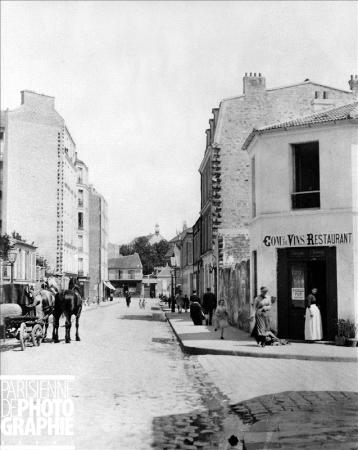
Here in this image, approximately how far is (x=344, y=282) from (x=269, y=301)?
6.47 ft

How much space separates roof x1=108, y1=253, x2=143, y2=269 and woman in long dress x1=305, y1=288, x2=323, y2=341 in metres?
104

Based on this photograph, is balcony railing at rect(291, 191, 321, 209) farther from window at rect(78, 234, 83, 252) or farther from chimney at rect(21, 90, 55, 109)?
window at rect(78, 234, 83, 252)

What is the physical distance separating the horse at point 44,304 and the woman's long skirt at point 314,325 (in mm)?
6940

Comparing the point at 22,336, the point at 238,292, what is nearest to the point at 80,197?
the point at 238,292

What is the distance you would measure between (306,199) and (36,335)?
7826 mm

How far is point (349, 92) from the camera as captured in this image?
27641mm

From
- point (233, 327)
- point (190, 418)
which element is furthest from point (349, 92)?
point (190, 418)

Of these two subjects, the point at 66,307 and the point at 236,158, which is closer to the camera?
the point at 66,307

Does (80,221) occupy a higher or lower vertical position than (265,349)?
higher

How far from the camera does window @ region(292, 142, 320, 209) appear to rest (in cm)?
1617

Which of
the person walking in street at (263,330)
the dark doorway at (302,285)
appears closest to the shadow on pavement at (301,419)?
the person walking in street at (263,330)

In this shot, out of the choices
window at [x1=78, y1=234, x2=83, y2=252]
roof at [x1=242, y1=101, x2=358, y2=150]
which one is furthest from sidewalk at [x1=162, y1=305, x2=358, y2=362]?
window at [x1=78, y1=234, x2=83, y2=252]

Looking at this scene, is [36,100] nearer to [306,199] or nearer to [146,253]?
[306,199]

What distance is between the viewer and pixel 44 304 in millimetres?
17406
